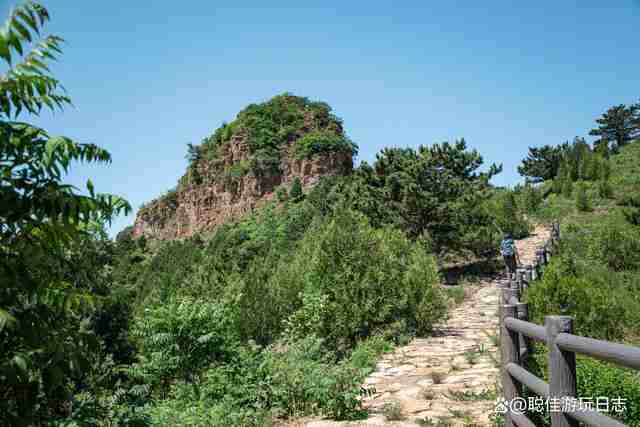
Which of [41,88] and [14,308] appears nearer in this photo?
[41,88]

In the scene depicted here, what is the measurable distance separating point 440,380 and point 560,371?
407 cm

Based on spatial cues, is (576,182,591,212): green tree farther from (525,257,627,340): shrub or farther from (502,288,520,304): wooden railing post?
(502,288,520,304): wooden railing post

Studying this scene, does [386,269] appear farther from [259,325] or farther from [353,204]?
[353,204]

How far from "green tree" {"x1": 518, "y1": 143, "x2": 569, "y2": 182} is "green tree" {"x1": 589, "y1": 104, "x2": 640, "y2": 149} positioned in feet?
17.6

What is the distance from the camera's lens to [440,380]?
615 cm

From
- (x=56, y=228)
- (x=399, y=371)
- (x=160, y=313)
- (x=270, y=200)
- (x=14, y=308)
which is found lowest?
(x=399, y=371)

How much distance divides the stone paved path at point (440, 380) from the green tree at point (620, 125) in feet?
150

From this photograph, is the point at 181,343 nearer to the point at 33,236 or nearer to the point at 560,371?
the point at 33,236

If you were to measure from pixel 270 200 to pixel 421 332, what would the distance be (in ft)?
136

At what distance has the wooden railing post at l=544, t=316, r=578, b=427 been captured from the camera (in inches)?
90.2

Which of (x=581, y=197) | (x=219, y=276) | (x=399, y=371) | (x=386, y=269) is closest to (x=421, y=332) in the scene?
(x=386, y=269)

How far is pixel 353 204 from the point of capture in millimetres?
19750

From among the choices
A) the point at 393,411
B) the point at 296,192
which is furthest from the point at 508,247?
the point at 296,192

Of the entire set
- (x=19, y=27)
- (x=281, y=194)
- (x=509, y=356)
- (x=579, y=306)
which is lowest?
(x=579, y=306)
